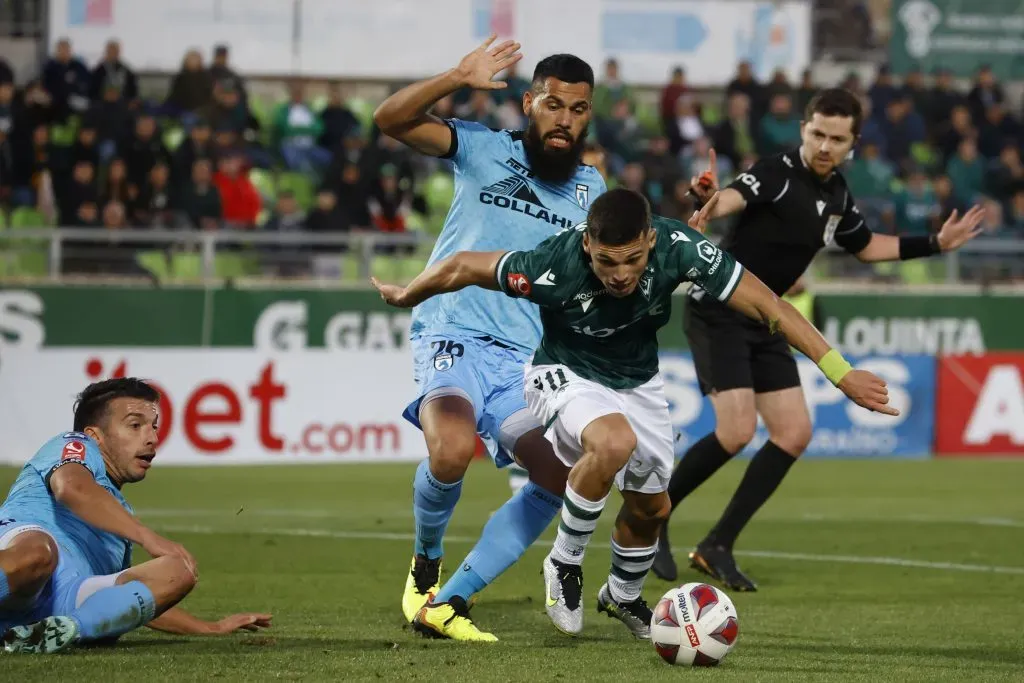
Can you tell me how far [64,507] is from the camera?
231 inches

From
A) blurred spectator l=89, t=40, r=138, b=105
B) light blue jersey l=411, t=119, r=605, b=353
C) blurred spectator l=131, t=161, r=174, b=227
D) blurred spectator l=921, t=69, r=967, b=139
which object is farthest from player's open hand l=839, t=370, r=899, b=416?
blurred spectator l=921, t=69, r=967, b=139

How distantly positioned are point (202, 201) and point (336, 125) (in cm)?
294

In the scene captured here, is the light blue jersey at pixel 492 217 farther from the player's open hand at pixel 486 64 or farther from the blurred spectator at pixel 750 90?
the blurred spectator at pixel 750 90

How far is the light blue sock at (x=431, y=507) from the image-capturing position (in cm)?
680

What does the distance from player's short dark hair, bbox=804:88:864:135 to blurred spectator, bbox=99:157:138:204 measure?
414 inches

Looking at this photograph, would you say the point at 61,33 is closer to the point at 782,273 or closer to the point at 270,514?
Result: the point at 270,514

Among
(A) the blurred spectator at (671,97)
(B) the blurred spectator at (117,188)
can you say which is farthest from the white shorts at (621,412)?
(A) the blurred spectator at (671,97)

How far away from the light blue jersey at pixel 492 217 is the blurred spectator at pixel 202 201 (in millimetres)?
10582

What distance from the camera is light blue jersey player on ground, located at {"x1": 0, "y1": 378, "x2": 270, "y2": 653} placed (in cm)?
558

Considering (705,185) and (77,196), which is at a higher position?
(705,185)

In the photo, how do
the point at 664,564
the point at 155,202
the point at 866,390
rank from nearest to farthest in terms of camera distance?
the point at 866,390, the point at 664,564, the point at 155,202

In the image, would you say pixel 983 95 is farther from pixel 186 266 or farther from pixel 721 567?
pixel 721 567

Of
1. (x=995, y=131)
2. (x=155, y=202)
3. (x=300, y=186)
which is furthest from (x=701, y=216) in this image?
(x=995, y=131)

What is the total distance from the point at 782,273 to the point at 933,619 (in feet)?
7.43
